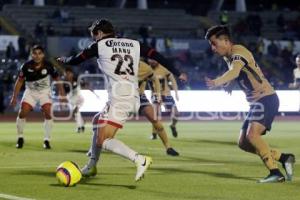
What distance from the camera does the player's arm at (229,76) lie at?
11.0m

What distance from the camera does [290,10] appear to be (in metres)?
62.1

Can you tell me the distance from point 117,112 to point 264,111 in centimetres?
208

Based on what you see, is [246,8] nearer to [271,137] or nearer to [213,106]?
[213,106]

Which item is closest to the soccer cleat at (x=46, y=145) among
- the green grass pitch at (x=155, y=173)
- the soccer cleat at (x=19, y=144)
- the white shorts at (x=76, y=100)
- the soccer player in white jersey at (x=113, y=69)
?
the green grass pitch at (x=155, y=173)

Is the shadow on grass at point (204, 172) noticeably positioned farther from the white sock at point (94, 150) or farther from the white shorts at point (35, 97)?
the white shorts at point (35, 97)

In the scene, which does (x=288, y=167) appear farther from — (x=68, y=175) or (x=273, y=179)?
(x=68, y=175)

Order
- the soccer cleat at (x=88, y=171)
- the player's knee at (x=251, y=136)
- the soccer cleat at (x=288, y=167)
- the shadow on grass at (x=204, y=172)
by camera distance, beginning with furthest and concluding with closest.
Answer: the shadow on grass at (x=204, y=172) → the soccer cleat at (x=88, y=171) → the soccer cleat at (x=288, y=167) → the player's knee at (x=251, y=136)

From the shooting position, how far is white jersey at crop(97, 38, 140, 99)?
1148 centimetres

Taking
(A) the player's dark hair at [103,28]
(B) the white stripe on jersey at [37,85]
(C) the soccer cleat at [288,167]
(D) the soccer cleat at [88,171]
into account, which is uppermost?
(A) the player's dark hair at [103,28]

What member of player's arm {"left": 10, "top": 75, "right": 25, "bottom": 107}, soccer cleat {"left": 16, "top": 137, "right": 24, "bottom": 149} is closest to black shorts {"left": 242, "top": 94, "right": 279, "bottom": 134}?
player's arm {"left": 10, "top": 75, "right": 25, "bottom": 107}

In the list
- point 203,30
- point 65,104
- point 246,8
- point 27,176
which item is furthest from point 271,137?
point 246,8

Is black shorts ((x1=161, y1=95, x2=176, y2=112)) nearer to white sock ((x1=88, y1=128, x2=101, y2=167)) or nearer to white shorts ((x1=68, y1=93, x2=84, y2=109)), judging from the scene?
white shorts ((x1=68, y1=93, x2=84, y2=109))

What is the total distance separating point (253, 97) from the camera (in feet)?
39.0

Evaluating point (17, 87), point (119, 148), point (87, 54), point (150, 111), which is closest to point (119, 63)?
point (87, 54)
